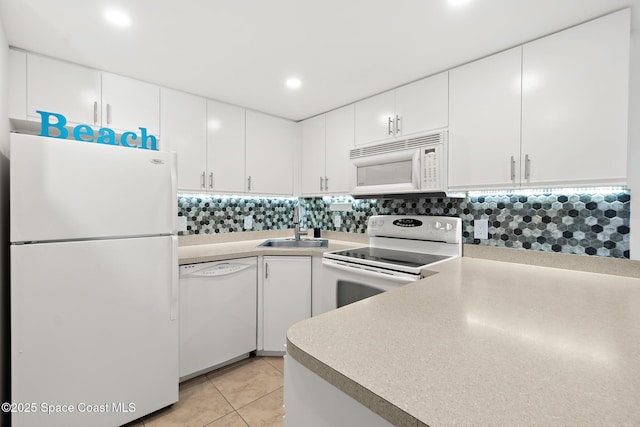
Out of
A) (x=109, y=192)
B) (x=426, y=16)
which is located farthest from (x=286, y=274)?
(x=426, y=16)

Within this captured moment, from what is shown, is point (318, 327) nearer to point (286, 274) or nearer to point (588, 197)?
point (286, 274)

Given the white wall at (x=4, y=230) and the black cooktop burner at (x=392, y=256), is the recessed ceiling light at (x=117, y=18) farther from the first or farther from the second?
the black cooktop burner at (x=392, y=256)

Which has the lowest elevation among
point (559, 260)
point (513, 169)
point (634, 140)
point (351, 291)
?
point (351, 291)

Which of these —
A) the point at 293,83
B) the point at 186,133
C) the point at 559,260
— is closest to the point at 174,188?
the point at 186,133

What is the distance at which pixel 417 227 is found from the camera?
7.15 feet

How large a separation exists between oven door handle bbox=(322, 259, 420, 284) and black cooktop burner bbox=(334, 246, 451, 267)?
0.23 feet

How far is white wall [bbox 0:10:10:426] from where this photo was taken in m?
1.43

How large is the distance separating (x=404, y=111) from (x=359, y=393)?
1.99m

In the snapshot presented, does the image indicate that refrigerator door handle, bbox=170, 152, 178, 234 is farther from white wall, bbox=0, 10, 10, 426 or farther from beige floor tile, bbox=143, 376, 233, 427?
beige floor tile, bbox=143, 376, 233, 427

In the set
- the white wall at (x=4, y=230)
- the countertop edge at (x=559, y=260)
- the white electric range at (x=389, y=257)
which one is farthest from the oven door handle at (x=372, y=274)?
the white wall at (x=4, y=230)

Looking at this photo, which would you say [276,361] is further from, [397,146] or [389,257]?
[397,146]

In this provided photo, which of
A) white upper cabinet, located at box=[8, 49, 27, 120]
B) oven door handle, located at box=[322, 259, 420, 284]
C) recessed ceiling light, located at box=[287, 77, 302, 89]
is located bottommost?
oven door handle, located at box=[322, 259, 420, 284]

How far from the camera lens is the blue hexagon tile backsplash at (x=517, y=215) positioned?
1.50 metres

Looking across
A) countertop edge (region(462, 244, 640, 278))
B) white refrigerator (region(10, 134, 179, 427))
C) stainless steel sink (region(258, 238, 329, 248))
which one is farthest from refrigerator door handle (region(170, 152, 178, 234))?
countertop edge (region(462, 244, 640, 278))
